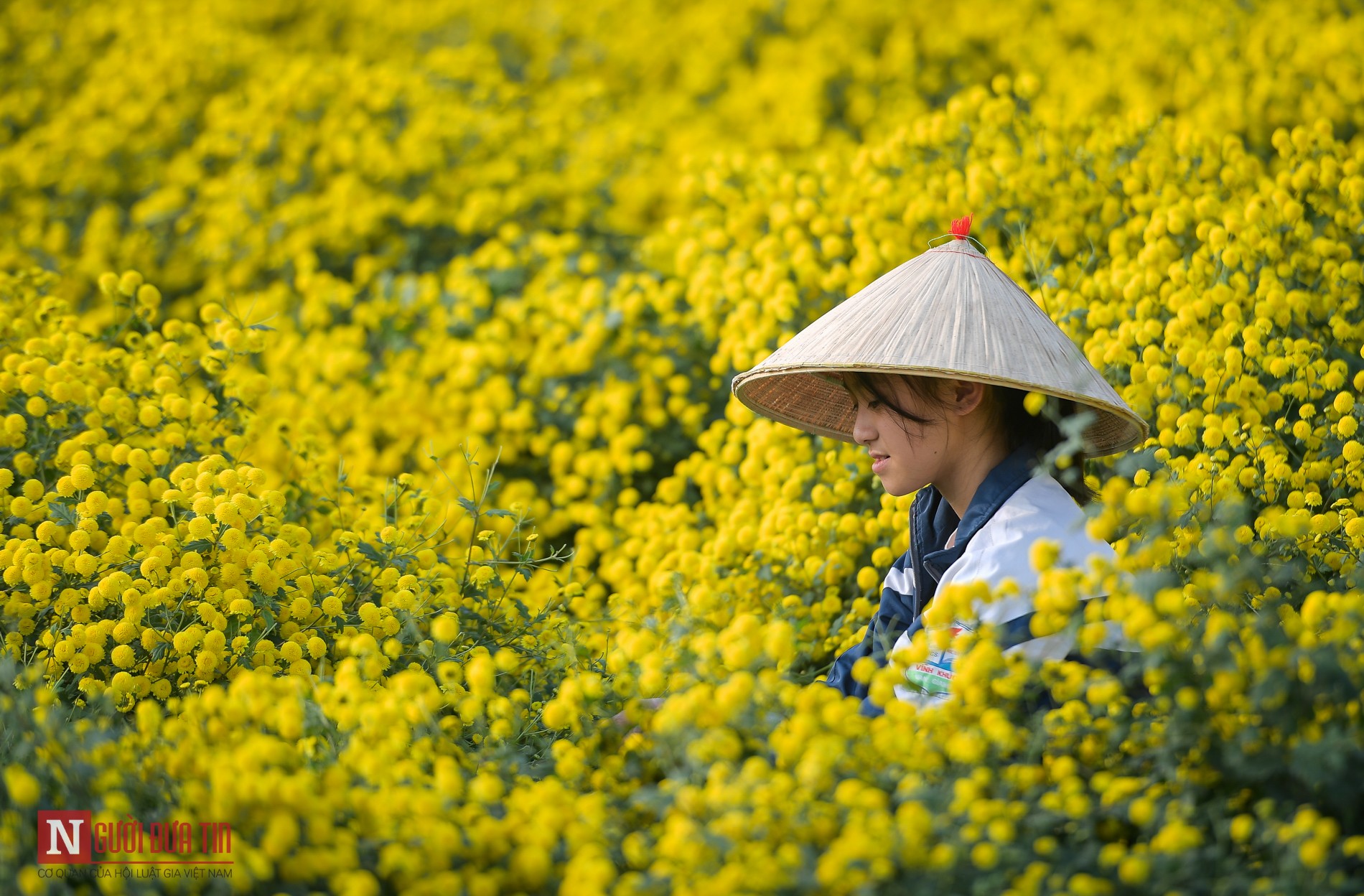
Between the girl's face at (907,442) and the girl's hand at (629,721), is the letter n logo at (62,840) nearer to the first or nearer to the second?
the girl's hand at (629,721)

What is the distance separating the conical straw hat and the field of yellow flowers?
0.57 ft

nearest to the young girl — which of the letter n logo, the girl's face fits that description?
the girl's face

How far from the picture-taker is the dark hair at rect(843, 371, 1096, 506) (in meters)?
2.15

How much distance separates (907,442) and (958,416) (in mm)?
106

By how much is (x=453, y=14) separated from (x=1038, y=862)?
6.98 m

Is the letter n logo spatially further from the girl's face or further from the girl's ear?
the girl's ear

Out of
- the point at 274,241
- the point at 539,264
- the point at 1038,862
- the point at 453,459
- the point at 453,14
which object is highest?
the point at 453,14

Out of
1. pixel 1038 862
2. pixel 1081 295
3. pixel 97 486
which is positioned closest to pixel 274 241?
pixel 97 486

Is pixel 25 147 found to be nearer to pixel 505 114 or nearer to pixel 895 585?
pixel 505 114

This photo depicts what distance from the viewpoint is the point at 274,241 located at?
4.96m

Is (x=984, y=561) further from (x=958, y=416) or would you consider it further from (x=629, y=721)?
(x=629, y=721)

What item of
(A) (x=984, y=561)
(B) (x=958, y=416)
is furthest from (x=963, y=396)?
(A) (x=984, y=561)

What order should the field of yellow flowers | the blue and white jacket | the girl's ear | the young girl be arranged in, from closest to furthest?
the field of yellow flowers, the blue and white jacket, the young girl, the girl's ear

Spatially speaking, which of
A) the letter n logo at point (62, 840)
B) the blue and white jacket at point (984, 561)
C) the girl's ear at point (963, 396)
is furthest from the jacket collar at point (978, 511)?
the letter n logo at point (62, 840)
